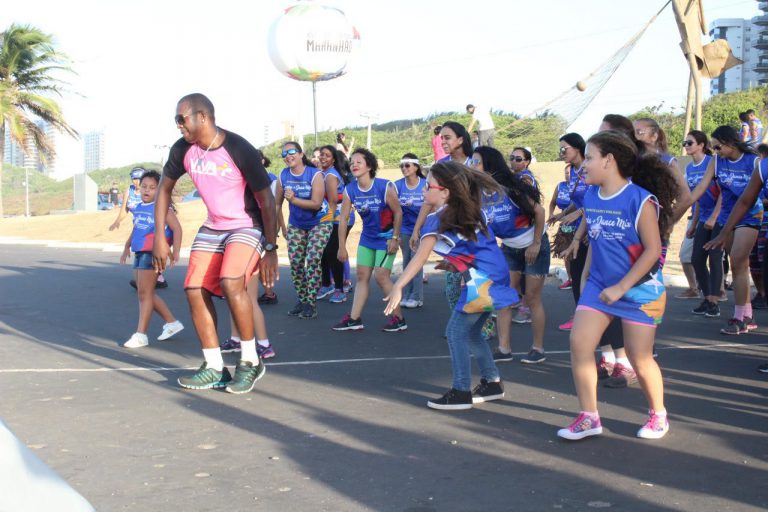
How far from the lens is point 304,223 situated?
1077 cm

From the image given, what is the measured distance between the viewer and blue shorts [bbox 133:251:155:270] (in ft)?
29.2

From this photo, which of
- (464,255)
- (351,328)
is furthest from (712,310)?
(464,255)

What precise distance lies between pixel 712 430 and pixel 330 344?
402 cm

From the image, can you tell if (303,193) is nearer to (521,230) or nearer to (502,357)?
(521,230)

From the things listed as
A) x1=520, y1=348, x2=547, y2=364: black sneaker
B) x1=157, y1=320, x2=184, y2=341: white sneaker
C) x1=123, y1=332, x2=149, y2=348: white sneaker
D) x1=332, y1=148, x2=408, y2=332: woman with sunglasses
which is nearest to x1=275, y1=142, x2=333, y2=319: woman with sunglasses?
x1=332, y1=148, x2=408, y2=332: woman with sunglasses

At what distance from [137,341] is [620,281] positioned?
502 cm

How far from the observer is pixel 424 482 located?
176 inches

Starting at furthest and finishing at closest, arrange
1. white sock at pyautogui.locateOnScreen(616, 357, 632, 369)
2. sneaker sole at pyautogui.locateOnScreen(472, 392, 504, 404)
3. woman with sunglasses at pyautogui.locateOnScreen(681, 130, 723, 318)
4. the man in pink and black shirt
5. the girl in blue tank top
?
woman with sunglasses at pyautogui.locateOnScreen(681, 130, 723, 318) < white sock at pyautogui.locateOnScreen(616, 357, 632, 369) < the man in pink and black shirt < sneaker sole at pyautogui.locateOnScreen(472, 392, 504, 404) < the girl in blue tank top

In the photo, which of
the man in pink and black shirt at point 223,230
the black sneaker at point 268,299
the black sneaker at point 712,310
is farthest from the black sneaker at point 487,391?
the black sneaker at point 268,299

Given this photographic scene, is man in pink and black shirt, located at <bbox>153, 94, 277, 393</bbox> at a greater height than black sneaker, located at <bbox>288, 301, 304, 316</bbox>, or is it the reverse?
man in pink and black shirt, located at <bbox>153, 94, 277, 393</bbox>

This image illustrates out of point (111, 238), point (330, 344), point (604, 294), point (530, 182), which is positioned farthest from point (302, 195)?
point (111, 238)

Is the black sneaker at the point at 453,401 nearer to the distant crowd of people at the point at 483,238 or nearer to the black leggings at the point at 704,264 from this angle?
the distant crowd of people at the point at 483,238

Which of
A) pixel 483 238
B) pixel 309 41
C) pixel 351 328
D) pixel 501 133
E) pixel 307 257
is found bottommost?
pixel 351 328

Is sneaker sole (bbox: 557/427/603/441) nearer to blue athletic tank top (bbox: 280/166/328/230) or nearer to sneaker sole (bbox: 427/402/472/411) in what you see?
sneaker sole (bbox: 427/402/472/411)
